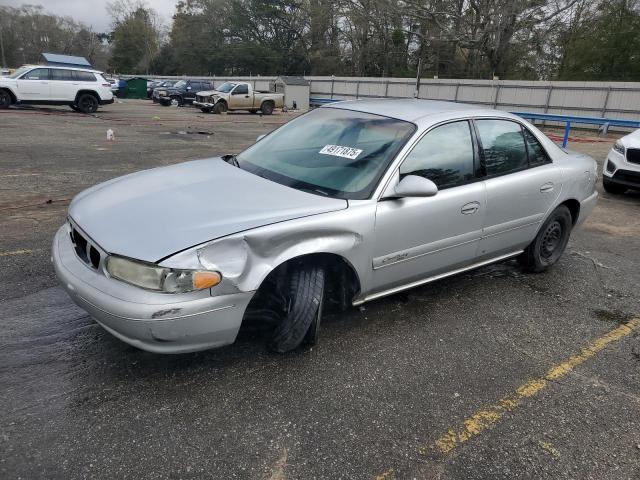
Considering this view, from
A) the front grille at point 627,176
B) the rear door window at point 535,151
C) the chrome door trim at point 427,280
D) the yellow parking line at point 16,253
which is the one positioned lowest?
the yellow parking line at point 16,253

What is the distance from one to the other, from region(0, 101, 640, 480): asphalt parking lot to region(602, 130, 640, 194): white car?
453 centimetres

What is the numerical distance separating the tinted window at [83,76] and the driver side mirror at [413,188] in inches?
743

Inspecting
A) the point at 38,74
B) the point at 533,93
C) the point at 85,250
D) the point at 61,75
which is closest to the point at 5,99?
the point at 38,74

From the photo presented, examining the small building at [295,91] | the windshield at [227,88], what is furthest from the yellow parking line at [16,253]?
the small building at [295,91]

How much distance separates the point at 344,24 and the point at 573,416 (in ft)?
182

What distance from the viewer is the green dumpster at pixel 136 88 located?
38.7 metres

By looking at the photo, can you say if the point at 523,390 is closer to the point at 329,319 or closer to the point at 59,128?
the point at 329,319

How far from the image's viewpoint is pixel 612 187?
330 inches

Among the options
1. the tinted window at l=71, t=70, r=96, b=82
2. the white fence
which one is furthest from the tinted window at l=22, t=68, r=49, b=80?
the white fence

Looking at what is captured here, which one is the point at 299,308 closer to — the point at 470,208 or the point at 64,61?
the point at 470,208

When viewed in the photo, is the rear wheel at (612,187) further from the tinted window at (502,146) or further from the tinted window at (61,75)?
the tinted window at (61,75)

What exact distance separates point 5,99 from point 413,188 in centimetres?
1995

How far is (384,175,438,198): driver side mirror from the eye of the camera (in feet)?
9.82

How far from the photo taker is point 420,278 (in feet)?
11.3
